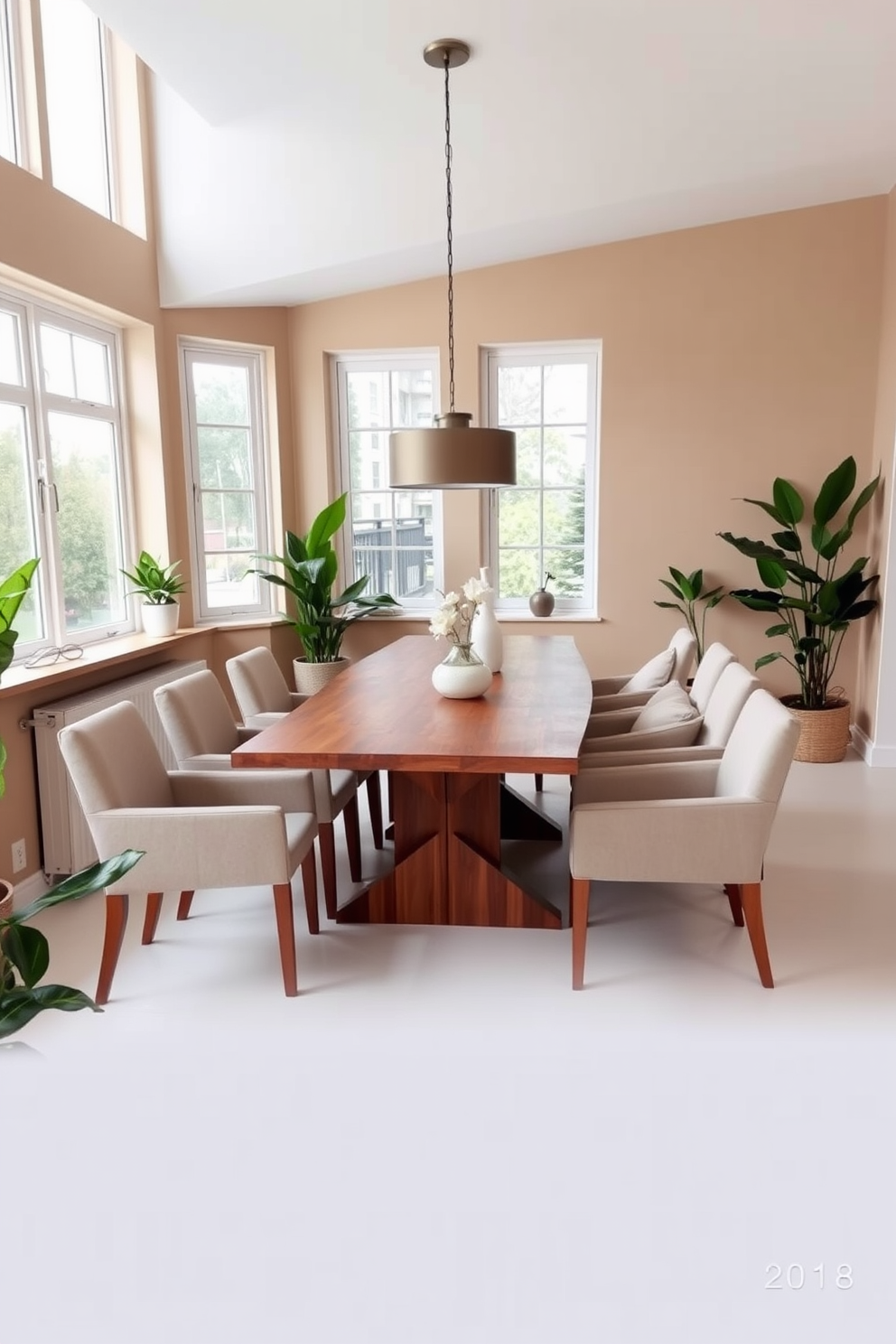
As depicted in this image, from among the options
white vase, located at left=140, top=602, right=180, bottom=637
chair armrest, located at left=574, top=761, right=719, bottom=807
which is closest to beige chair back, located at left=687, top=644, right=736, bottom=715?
chair armrest, located at left=574, top=761, right=719, bottom=807

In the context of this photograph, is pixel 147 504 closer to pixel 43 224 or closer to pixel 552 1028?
pixel 43 224

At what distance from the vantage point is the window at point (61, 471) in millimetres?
3887

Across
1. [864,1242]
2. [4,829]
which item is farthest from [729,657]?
[4,829]

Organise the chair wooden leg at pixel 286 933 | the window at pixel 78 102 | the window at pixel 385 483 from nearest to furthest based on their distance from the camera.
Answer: the chair wooden leg at pixel 286 933 < the window at pixel 78 102 < the window at pixel 385 483

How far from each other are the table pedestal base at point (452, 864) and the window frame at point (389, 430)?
9.34 feet

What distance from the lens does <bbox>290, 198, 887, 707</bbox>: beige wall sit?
5.29 metres

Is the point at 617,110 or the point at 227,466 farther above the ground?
the point at 617,110

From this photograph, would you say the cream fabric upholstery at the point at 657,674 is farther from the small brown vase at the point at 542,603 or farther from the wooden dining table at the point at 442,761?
the small brown vase at the point at 542,603

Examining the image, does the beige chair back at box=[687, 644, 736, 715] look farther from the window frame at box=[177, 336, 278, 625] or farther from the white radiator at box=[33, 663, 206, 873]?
the window frame at box=[177, 336, 278, 625]

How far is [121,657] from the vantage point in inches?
162

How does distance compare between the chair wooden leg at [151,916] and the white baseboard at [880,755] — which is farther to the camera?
the white baseboard at [880,755]

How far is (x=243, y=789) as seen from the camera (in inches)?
121

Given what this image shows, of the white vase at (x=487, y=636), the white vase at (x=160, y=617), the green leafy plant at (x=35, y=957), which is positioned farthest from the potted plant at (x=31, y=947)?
the white vase at (x=160, y=617)

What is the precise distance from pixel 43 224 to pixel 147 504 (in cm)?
150
